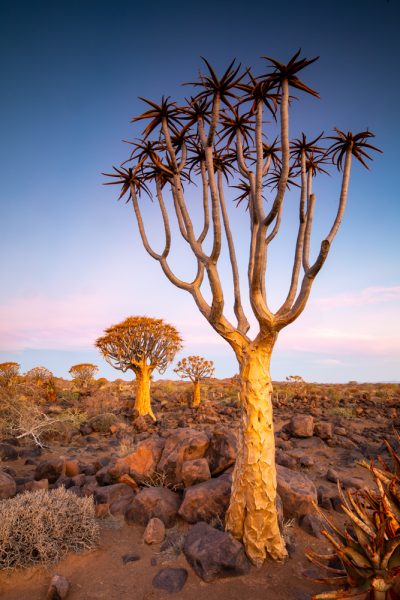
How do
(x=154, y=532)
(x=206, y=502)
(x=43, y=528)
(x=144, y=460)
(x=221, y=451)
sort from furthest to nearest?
1. (x=144, y=460)
2. (x=221, y=451)
3. (x=206, y=502)
4. (x=154, y=532)
5. (x=43, y=528)

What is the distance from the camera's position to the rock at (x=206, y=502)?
17.1 ft

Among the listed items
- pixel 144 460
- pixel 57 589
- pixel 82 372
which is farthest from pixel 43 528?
pixel 82 372

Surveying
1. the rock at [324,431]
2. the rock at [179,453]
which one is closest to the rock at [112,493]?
the rock at [179,453]

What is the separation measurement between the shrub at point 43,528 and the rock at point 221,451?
2112 mm

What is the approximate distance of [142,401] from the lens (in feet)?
47.0

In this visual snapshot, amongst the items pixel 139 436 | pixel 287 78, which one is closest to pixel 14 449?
pixel 139 436

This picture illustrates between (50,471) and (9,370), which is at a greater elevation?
(9,370)

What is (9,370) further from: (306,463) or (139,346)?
(306,463)

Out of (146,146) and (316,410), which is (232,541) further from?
(316,410)

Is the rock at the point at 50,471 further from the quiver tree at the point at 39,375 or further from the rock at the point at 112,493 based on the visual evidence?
the quiver tree at the point at 39,375

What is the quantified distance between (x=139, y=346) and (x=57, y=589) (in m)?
11.1

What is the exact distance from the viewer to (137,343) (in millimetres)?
14891

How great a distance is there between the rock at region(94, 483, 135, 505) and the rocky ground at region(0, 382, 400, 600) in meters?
0.02

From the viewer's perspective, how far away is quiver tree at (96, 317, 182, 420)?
48.6 ft
